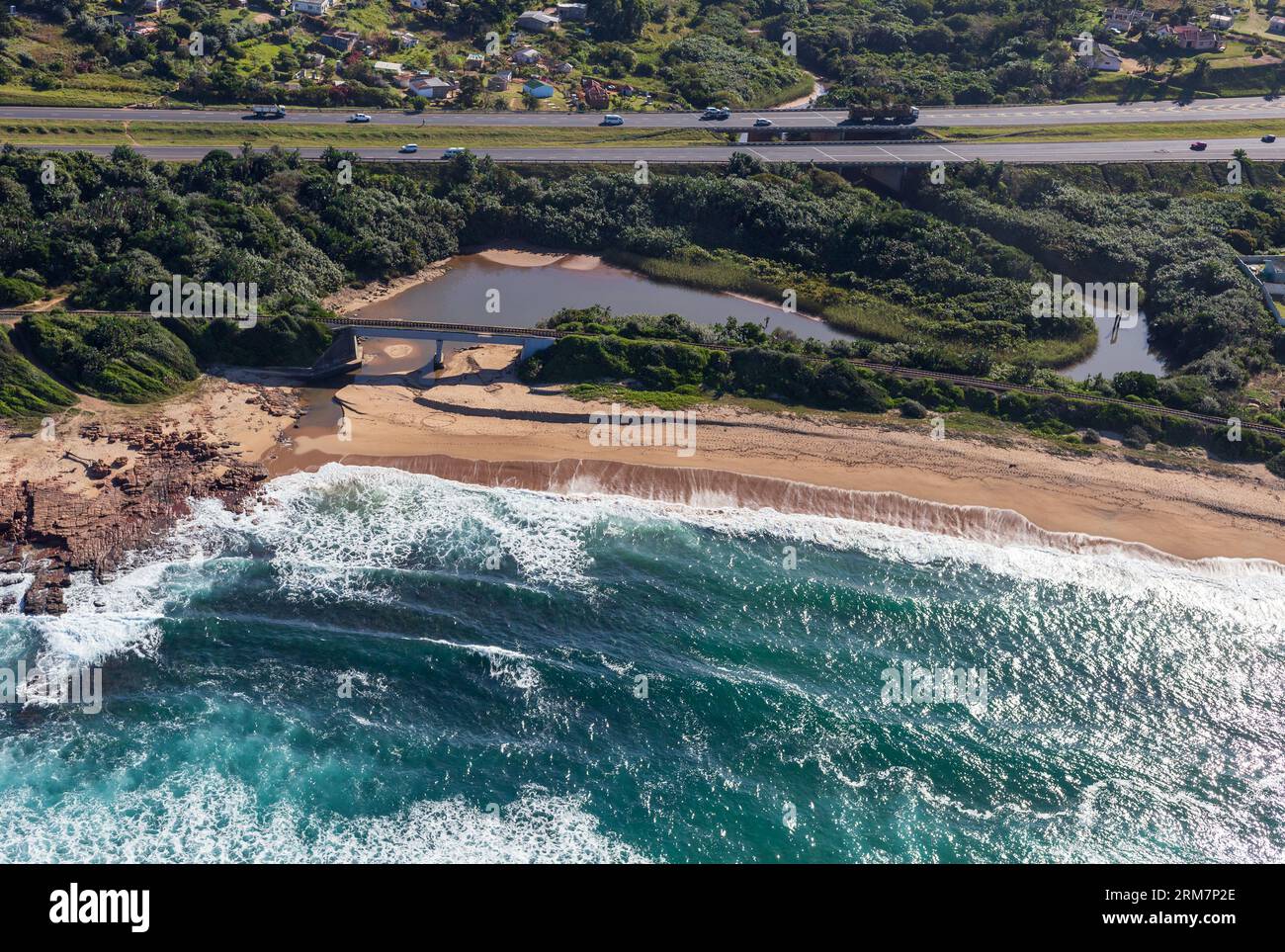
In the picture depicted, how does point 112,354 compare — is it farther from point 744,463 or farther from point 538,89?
point 538,89

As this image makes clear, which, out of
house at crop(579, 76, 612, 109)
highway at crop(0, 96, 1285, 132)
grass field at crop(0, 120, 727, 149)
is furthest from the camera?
house at crop(579, 76, 612, 109)

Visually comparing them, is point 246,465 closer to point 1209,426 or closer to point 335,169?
point 335,169

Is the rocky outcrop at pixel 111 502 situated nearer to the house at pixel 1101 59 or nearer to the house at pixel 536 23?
the house at pixel 536 23

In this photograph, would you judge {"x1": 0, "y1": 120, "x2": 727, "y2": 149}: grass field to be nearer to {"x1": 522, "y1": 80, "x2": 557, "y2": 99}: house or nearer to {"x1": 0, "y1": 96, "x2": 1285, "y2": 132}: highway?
{"x1": 0, "y1": 96, "x2": 1285, "y2": 132}: highway

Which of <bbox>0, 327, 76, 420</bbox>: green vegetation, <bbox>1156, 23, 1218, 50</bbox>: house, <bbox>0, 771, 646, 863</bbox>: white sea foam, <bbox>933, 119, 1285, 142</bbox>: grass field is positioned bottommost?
<bbox>0, 771, 646, 863</bbox>: white sea foam

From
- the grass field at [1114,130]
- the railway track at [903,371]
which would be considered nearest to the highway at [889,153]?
the grass field at [1114,130]

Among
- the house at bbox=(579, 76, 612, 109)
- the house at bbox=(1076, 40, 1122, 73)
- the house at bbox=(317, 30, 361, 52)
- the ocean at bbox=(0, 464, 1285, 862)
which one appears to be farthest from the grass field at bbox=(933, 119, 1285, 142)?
the house at bbox=(317, 30, 361, 52)

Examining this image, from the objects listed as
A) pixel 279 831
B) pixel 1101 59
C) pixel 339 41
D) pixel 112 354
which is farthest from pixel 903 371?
pixel 339 41

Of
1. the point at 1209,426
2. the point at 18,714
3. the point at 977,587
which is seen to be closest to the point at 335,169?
the point at 18,714
